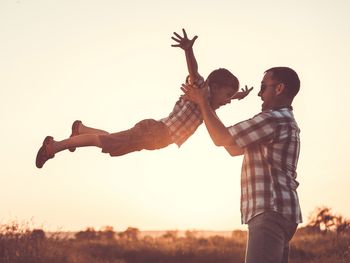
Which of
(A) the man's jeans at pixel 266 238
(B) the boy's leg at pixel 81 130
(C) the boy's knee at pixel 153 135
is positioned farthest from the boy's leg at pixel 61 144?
(A) the man's jeans at pixel 266 238

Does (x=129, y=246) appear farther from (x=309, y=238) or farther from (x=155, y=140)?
(x=155, y=140)

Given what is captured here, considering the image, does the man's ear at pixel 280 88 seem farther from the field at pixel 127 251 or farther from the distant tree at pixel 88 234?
the distant tree at pixel 88 234

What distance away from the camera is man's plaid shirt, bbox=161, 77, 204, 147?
6.60 meters

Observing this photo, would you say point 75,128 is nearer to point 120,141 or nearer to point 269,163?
point 120,141

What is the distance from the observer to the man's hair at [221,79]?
672 centimetres

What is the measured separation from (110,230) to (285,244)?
118 feet

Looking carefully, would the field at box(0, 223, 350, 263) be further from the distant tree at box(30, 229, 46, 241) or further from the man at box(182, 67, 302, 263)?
the man at box(182, 67, 302, 263)

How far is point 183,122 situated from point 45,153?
1.73 meters

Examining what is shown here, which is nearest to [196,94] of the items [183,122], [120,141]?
Answer: [183,122]

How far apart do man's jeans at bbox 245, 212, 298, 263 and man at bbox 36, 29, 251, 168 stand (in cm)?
271

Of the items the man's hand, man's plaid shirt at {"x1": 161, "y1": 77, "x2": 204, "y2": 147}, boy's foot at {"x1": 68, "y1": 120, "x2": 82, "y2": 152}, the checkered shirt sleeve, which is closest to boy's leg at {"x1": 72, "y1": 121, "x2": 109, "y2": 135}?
boy's foot at {"x1": 68, "y1": 120, "x2": 82, "y2": 152}

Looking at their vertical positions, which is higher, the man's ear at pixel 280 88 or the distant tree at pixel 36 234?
the man's ear at pixel 280 88

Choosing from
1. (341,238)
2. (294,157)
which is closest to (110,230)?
(341,238)

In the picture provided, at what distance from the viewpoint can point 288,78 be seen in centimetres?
432
